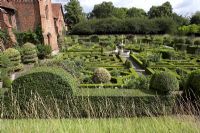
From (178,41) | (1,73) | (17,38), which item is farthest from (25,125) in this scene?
(178,41)

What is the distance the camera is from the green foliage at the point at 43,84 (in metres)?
10.5

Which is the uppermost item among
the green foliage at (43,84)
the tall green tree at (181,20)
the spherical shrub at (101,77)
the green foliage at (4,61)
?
the tall green tree at (181,20)

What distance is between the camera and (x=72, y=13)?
73250 millimetres

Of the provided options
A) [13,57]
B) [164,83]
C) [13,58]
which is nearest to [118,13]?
[13,57]

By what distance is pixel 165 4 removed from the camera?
8650 cm

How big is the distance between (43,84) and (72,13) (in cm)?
6443

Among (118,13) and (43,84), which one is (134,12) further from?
(43,84)

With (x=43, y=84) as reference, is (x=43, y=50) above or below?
below

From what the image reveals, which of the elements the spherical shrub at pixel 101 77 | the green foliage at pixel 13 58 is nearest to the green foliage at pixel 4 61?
the green foliage at pixel 13 58

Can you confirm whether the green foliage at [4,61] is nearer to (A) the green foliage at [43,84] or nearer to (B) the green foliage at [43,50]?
(B) the green foliage at [43,50]

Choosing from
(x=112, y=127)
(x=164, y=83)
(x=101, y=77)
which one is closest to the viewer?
(x=112, y=127)

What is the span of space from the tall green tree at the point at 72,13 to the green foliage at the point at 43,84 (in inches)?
2476

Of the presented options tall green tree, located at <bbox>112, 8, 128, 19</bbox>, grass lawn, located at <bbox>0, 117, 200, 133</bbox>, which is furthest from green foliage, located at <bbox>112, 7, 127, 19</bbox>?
grass lawn, located at <bbox>0, 117, 200, 133</bbox>

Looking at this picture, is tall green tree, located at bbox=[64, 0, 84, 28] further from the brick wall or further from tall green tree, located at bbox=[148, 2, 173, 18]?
the brick wall
